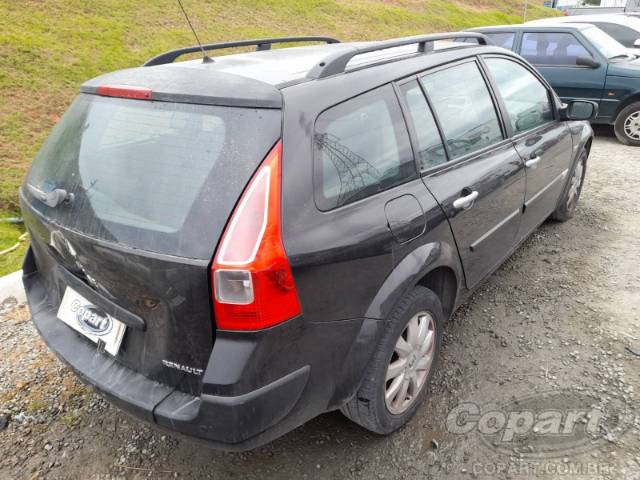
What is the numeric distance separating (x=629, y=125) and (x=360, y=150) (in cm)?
653

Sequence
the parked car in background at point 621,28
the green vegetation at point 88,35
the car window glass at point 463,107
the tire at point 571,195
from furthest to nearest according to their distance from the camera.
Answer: the parked car in background at point 621,28
the green vegetation at point 88,35
the tire at point 571,195
the car window glass at point 463,107

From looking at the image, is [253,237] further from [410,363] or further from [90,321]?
[410,363]

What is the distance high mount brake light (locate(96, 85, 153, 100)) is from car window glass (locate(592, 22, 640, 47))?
391 inches

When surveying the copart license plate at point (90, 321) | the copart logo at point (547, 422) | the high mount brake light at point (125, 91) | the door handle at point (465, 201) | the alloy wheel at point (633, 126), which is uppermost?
the high mount brake light at point (125, 91)

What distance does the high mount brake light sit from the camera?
1898 millimetres

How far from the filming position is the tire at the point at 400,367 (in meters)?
2.06

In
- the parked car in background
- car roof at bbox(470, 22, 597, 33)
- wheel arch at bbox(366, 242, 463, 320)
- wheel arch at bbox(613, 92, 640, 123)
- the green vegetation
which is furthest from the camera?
the parked car in background

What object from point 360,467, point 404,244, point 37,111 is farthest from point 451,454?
point 37,111

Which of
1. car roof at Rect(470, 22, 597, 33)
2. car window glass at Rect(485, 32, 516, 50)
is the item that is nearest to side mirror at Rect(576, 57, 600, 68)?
car roof at Rect(470, 22, 597, 33)

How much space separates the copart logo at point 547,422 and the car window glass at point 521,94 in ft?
5.42

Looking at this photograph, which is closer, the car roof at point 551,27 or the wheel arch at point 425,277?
the wheel arch at point 425,277

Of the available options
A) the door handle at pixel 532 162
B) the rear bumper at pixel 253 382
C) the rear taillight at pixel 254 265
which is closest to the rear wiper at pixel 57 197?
the rear bumper at pixel 253 382

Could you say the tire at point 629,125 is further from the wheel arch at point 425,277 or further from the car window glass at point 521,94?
the wheel arch at point 425,277

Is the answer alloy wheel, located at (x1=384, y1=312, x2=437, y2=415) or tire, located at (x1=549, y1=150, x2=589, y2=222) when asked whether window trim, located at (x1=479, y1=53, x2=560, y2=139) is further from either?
alloy wheel, located at (x1=384, y1=312, x2=437, y2=415)
